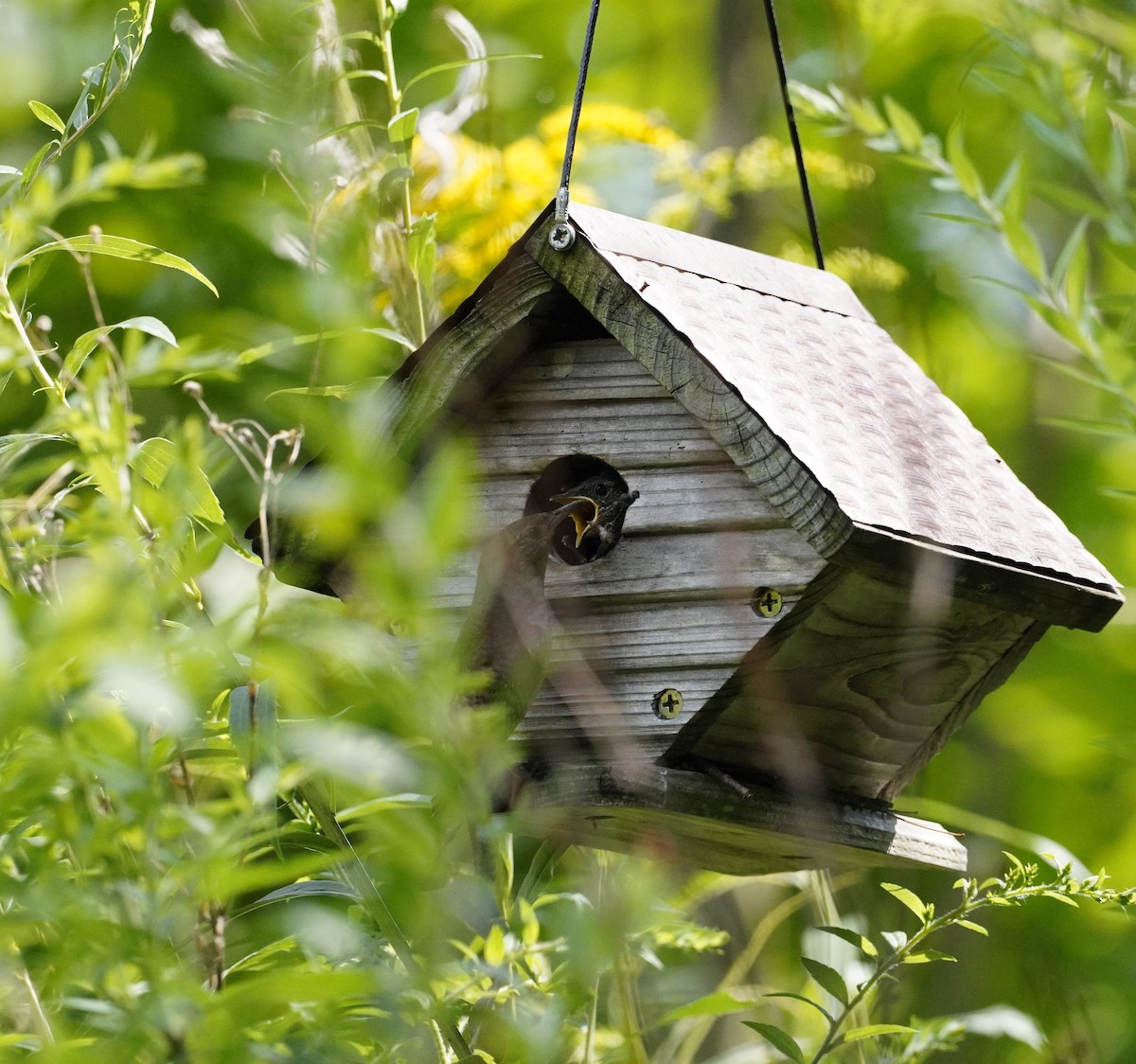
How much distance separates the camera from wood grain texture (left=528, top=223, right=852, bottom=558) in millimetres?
873

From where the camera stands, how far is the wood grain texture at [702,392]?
2.86 ft

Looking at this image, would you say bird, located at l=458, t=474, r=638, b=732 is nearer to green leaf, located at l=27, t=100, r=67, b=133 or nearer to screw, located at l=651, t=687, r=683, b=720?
screw, located at l=651, t=687, r=683, b=720

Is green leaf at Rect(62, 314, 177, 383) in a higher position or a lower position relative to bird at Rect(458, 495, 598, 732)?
higher

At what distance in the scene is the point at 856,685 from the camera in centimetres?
105

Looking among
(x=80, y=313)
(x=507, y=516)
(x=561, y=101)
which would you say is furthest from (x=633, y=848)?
(x=561, y=101)

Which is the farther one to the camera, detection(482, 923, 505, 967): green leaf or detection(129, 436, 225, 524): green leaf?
detection(129, 436, 225, 524): green leaf

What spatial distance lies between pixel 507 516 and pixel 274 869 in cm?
69

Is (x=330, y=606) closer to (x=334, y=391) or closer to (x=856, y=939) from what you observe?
(x=334, y=391)

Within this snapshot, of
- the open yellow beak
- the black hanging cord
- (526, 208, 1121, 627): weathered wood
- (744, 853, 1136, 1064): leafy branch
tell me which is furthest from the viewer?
the black hanging cord

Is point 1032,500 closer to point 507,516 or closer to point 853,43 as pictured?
point 507,516

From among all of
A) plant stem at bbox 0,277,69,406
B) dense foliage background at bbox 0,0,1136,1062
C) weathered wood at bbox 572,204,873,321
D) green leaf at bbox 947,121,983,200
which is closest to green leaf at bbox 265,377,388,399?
dense foliage background at bbox 0,0,1136,1062

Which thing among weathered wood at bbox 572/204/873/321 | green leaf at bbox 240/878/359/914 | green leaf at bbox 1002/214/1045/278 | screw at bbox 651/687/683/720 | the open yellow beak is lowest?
screw at bbox 651/687/683/720

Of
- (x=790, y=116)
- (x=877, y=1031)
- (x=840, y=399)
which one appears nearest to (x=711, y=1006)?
(x=877, y=1031)

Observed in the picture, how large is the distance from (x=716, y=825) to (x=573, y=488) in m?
0.28
